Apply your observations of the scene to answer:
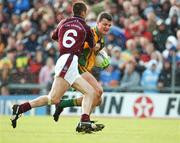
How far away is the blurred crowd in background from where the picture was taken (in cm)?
2114

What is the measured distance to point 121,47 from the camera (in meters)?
22.0

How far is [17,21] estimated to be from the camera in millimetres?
24797

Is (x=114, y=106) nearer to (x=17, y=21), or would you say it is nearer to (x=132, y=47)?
(x=132, y=47)

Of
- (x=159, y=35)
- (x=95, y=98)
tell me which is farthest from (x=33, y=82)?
(x=95, y=98)

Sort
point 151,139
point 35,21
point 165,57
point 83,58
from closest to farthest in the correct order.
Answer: point 151,139, point 83,58, point 165,57, point 35,21

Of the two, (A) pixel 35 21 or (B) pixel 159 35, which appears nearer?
(B) pixel 159 35

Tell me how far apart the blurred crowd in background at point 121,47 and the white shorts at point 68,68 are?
8.32 meters

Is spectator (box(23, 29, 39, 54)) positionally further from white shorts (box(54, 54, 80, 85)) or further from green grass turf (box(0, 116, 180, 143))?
white shorts (box(54, 54, 80, 85))

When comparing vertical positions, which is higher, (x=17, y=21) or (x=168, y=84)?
(x=17, y=21)

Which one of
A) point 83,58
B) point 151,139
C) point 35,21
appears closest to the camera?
point 151,139

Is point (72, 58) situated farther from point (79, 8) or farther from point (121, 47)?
point (121, 47)

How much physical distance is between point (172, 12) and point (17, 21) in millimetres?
5699

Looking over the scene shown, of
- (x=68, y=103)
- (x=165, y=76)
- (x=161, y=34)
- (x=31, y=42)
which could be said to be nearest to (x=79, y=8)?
(x=68, y=103)

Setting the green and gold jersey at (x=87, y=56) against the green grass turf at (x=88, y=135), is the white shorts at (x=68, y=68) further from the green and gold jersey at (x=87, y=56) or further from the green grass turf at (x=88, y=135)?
the green grass turf at (x=88, y=135)
